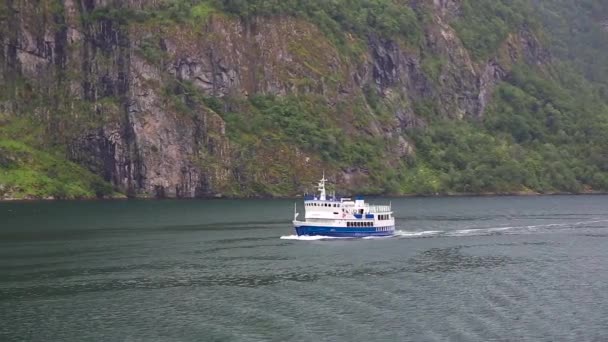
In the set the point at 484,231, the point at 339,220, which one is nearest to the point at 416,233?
the point at 484,231

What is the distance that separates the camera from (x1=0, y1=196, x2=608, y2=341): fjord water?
8625 centimetres

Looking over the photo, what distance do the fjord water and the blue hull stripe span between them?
2.59m

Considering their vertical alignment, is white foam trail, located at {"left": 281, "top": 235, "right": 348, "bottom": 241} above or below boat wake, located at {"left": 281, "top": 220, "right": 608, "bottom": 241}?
above

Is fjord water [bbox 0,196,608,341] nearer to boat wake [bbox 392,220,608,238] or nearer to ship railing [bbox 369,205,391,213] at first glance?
boat wake [bbox 392,220,608,238]

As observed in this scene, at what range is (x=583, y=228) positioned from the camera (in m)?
182

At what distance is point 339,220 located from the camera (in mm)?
160000

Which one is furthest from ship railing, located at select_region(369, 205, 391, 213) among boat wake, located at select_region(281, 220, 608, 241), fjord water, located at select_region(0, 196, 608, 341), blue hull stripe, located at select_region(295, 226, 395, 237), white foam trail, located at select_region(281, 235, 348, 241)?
white foam trail, located at select_region(281, 235, 348, 241)

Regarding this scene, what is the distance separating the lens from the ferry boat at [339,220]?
15900cm

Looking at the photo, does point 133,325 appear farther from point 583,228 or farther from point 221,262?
point 583,228

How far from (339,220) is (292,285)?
5282 centimetres

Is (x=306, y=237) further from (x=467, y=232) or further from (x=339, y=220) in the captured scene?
(x=467, y=232)

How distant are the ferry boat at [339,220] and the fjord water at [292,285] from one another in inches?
122

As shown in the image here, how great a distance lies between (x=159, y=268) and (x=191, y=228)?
50269mm

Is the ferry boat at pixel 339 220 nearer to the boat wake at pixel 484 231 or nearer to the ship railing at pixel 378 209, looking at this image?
the ship railing at pixel 378 209
